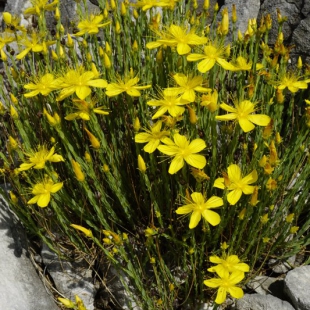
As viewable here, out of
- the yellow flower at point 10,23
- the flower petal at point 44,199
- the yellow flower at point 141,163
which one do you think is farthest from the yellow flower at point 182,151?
the yellow flower at point 10,23

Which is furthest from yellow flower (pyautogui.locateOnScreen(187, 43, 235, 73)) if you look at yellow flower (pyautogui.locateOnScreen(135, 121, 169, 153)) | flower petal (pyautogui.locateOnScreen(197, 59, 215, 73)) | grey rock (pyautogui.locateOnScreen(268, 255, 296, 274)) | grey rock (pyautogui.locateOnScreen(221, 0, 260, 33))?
grey rock (pyautogui.locateOnScreen(221, 0, 260, 33))

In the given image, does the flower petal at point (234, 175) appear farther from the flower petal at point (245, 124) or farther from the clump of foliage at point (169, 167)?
the flower petal at point (245, 124)

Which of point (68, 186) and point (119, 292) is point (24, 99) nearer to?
point (68, 186)

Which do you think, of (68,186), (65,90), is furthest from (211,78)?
(68,186)

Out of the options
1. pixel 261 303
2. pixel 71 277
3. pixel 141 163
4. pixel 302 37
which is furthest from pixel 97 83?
pixel 302 37

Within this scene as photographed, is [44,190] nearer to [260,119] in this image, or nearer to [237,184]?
[237,184]

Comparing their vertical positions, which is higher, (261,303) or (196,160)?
(196,160)

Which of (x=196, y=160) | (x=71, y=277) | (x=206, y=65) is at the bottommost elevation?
(x=71, y=277)
